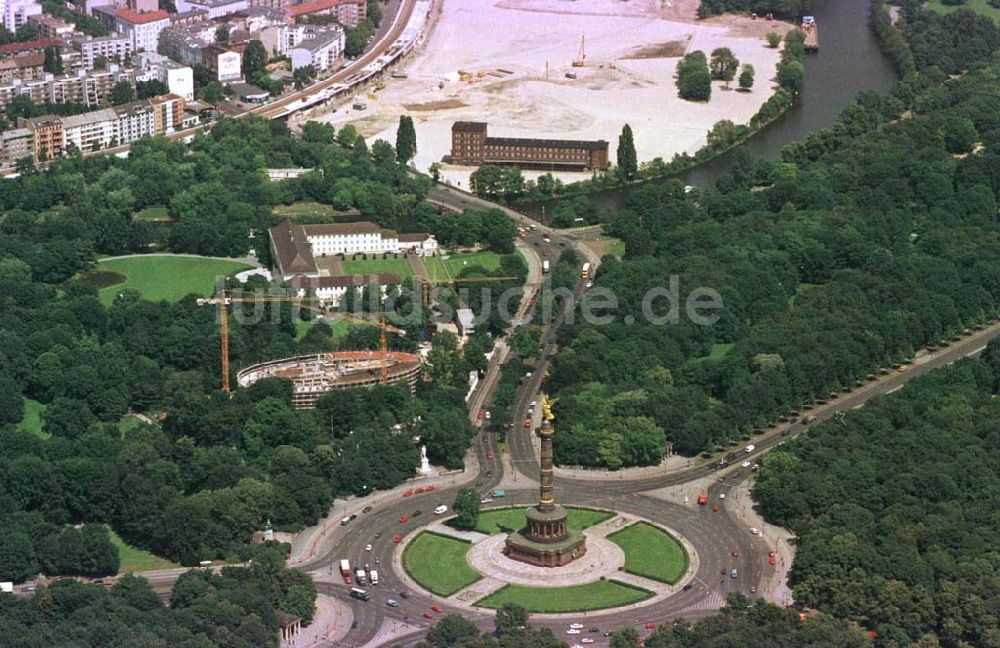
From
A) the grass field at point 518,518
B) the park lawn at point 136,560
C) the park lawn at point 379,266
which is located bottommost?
the park lawn at point 379,266

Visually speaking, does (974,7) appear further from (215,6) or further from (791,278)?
(791,278)

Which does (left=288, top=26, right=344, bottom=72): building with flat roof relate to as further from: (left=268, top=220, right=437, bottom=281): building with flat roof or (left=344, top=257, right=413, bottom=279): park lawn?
(left=344, top=257, right=413, bottom=279): park lawn

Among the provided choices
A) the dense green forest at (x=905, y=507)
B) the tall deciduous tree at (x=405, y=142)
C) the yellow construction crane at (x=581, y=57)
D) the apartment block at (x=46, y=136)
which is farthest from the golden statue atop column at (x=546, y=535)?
the yellow construction crane at (x=581, y=57)

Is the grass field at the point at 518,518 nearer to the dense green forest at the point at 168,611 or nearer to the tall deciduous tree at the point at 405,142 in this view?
the dense green forest at the point at 168,611

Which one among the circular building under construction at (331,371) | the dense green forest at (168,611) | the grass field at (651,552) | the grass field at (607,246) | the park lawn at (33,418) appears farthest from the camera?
the grass field at (607,246)

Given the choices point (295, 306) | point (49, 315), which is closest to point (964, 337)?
point (295, 306)

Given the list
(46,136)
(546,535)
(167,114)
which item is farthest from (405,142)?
(546,535)

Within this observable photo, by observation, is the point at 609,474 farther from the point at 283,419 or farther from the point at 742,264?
the point at 742,264
